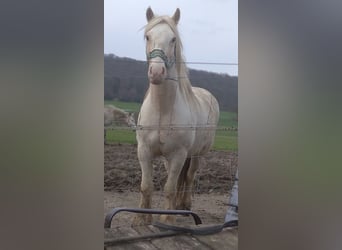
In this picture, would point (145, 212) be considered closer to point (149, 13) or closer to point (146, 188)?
point (146, 188)

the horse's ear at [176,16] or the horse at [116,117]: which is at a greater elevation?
the horse's ear at [176,16]

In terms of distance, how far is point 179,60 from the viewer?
153 centimetres

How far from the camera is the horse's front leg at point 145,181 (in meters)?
1.52

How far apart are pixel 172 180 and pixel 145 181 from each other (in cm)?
11

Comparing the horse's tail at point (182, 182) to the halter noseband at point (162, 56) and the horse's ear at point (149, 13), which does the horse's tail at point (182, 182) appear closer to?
the halter noseband at point (162, 56)

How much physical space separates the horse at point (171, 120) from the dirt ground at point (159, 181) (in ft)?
0.08

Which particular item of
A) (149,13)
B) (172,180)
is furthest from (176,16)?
(172,180)

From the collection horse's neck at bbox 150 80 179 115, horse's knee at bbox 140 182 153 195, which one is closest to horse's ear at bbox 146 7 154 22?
horse's neck at bbox 150 80 179 115

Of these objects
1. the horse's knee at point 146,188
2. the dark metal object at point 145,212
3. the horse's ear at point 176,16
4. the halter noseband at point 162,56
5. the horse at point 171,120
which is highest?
the horse's ear at point 176,16

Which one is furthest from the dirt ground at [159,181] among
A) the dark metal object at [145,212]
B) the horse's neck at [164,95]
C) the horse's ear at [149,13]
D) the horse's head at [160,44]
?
the horse's ear at [149,13]

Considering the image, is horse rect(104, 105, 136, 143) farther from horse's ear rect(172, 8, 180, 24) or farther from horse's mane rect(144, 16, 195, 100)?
horse's ear rect(172, 8, 180, 24)
